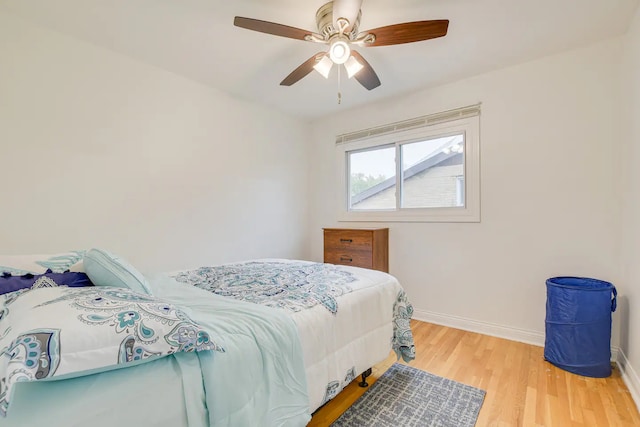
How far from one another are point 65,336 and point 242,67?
2475mm

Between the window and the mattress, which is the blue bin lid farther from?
the mattress

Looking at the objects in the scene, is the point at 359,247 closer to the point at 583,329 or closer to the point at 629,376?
the point at 583,329

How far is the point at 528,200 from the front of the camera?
2.50 m

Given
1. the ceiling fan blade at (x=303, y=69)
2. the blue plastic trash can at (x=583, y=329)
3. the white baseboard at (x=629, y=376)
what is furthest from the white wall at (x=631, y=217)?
the ceiling fan blade at (x=303, y=69)

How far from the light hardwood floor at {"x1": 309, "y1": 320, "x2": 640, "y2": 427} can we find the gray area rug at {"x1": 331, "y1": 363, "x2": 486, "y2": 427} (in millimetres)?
58

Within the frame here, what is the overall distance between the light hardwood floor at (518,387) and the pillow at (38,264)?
5.07 feet

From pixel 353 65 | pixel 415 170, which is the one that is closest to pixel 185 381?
pixel 353 65

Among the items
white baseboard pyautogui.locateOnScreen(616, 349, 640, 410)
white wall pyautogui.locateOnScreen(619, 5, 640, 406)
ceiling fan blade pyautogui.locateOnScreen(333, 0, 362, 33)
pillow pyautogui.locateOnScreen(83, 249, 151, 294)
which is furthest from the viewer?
white wall pyautogui.locateOnScreen(619, 5, 640, 406)

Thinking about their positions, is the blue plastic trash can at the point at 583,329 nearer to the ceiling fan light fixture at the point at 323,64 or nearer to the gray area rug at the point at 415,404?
the gray area rug at the point at 415,404

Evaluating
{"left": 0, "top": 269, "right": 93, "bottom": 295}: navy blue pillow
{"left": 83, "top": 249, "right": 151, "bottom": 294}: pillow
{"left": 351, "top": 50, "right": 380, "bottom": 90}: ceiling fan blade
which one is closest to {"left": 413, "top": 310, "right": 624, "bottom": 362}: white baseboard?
{"left": 351, "top": 50, "right": 380, "bottom": 90}: ceiling fan blade

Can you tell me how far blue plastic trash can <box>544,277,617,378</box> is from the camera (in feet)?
6.37

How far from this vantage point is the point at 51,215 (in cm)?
205

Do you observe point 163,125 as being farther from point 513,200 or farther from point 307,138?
point 513,200

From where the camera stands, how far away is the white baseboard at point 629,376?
1.67 meters
